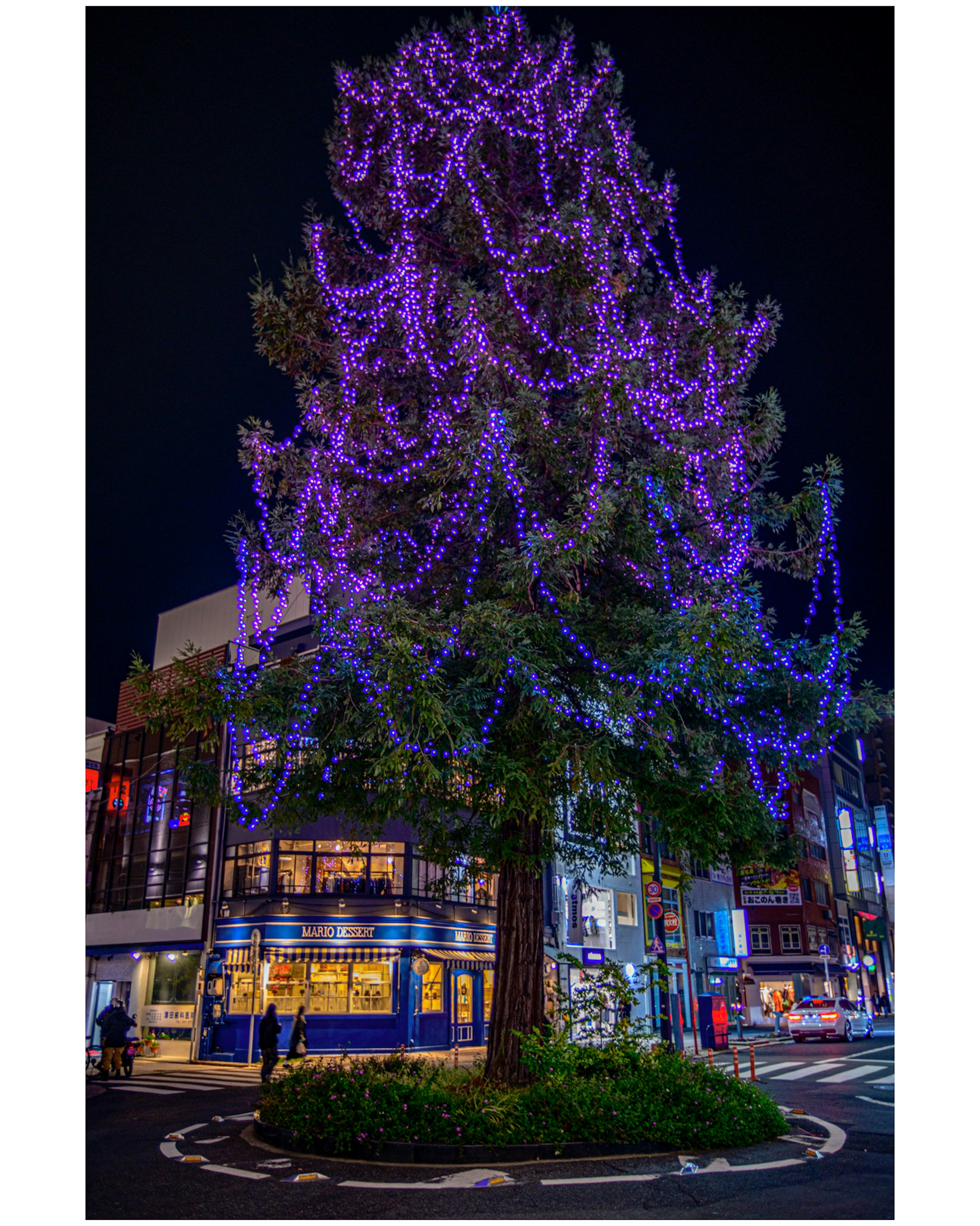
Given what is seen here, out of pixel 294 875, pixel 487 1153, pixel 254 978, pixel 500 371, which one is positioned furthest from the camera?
pixel 294 875

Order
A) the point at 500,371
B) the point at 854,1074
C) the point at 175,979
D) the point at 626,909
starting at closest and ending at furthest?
the point at 500,371
the point at 854,1074
the point at 175,979
the point at 626,909

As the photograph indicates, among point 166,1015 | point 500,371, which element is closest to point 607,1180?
point 500,371

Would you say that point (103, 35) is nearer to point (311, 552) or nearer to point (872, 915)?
point (311, 552)

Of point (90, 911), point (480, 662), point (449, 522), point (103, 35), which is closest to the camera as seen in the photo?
point (103, 35)

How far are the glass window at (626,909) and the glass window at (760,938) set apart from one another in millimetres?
21215

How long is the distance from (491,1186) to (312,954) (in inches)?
745

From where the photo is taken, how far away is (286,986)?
24.9 meters

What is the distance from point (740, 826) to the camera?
33.7 feet

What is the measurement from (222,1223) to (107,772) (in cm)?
3296

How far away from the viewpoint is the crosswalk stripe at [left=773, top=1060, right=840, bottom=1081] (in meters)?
16.7

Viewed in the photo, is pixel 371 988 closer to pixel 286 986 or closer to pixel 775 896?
pixel 286 986

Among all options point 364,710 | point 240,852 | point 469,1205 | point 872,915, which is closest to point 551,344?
point 364,710

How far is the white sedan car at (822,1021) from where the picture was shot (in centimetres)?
2753

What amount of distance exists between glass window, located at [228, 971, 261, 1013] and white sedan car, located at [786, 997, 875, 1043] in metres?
16.7
